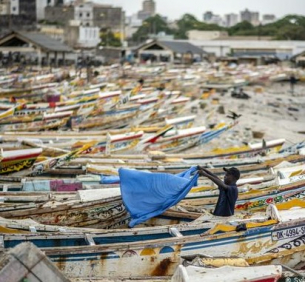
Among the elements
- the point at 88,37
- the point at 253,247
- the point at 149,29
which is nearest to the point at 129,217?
the point at 253,247

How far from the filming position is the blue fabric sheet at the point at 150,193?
9.77 m

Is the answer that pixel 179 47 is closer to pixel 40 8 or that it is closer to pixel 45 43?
pixel 45 43

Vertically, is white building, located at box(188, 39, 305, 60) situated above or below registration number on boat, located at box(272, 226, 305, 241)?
below

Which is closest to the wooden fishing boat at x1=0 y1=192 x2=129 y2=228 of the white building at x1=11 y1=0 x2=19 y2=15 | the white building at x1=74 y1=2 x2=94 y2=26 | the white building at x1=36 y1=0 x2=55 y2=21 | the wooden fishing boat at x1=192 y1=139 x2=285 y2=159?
the wooden fishing boat at x1=192 y1=139 x2=285 y2=159

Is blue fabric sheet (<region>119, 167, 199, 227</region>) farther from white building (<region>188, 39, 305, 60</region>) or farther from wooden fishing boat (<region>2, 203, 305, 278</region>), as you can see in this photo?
white building (<region>188, 39, 305, 60</region>)

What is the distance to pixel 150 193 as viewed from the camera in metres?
9.82

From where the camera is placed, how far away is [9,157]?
13.5 meters

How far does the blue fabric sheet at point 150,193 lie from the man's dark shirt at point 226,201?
53 centimetres

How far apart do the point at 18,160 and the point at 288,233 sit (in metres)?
6.51

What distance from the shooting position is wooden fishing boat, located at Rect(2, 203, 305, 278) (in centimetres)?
851

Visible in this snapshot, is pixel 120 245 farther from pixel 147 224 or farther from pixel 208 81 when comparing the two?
pixel 208 81

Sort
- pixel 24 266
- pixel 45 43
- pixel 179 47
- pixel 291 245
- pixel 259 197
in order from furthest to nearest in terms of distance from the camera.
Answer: pixel 179 47 → pixel 45 43 → pixel 259 197 → pixel 291 245 → pixel 24 266

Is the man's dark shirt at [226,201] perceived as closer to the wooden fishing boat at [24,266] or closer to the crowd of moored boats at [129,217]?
the crowd of moored boats at [129,217]

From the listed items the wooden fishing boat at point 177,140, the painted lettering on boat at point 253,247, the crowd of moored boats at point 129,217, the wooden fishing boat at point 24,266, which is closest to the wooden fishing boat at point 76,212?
the crowd of moored boats at point 129,217
